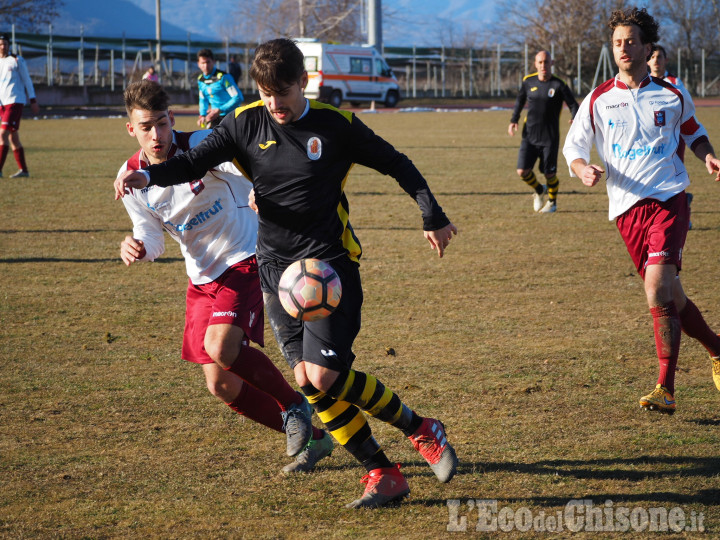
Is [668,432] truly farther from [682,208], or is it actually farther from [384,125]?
[384,125]

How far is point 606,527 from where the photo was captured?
3398 mm

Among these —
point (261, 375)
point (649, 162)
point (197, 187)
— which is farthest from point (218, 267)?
point (649, 162)

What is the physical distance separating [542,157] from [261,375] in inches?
349

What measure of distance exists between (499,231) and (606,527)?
23.3 ft

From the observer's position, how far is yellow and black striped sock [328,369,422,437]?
357 centimetres

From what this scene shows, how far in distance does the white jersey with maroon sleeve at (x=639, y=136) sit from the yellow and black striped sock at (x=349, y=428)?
2189mm

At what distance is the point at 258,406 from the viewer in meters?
4.22

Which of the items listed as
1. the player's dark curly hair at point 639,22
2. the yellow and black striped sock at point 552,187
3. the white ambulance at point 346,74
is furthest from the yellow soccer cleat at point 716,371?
the white ambulance at point 346,74

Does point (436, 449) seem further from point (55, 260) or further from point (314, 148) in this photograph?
point (55, 260)

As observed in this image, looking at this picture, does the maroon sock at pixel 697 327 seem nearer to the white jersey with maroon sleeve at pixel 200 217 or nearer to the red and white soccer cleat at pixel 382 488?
the red and white soccer cleat at pixel 382 488

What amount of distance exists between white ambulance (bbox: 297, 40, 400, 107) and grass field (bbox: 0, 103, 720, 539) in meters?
31.4

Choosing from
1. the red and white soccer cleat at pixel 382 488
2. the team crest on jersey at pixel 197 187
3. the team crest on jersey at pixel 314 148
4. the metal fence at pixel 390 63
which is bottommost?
the red and white soccer cleat at pixel 382 488

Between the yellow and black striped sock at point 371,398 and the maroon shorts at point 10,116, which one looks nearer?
the yellow and black striped sock at point 371,398

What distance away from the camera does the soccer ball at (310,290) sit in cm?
347
